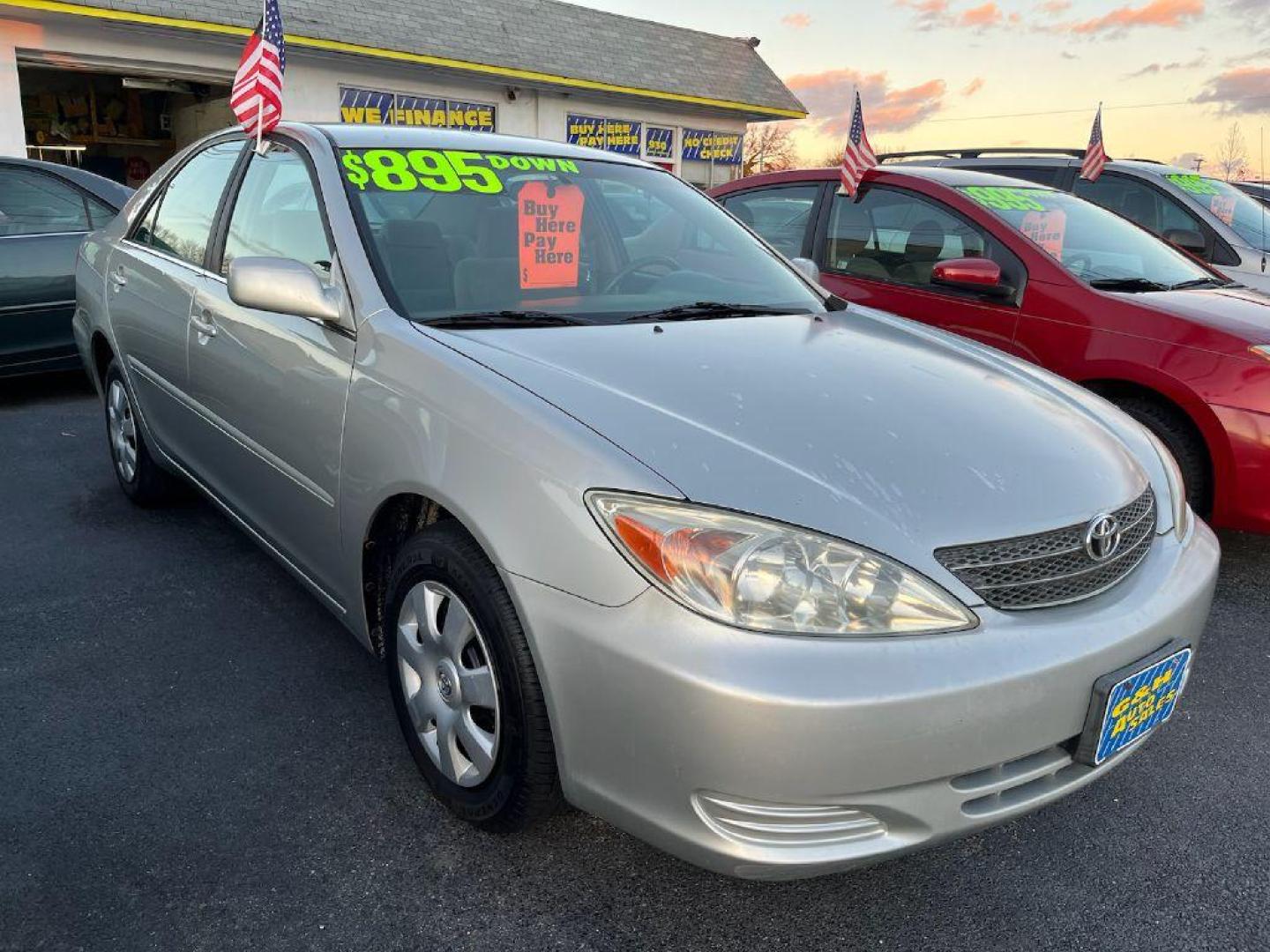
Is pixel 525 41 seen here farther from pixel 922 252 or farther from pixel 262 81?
pixel 262 81

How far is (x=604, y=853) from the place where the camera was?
2104 millimetres

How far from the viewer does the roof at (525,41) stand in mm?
11266

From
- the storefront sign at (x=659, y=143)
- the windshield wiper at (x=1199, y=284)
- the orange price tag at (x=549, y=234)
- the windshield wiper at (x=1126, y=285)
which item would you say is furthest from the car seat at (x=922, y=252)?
the storefront sign at (x=659, y=143)

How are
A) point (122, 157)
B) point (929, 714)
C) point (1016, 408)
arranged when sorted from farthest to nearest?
point (122, 157) → point (1016, 408) → point (929, 714)

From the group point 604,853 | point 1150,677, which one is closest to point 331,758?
point 604,853

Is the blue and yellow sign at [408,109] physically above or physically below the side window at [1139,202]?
above

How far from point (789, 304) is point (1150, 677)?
150cm

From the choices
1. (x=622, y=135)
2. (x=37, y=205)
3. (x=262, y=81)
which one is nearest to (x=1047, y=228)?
(x=262, y=81)

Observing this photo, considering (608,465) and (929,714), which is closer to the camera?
(929,714)

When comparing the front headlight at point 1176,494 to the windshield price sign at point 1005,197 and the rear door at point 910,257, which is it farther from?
the windshield price sign at point 1005,197

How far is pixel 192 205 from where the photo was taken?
141 inches

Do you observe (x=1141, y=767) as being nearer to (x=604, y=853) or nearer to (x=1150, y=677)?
(x=1150, y=677)

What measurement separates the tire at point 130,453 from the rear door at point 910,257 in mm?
3205

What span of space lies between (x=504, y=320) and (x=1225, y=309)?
313 cm
